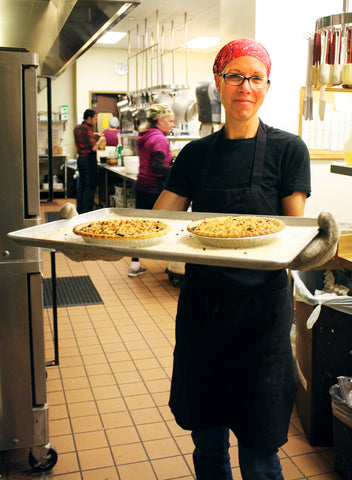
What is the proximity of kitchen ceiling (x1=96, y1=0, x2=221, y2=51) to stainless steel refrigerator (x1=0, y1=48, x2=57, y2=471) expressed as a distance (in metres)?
5.48

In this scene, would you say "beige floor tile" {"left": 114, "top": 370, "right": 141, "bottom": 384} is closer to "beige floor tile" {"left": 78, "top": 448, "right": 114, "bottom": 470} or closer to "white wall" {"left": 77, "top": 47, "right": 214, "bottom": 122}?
"beige floor tile" {"left": 78, "top": 448, "right": 114, "bottom": 470}

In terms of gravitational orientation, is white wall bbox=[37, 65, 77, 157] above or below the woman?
above

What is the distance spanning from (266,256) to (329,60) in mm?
2459

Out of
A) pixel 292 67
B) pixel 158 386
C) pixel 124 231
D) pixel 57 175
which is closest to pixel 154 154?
pixel 292 67

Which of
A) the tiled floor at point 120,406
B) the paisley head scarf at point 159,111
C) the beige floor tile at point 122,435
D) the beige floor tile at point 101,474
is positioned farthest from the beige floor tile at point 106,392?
the paisley head scarf at point 159,111

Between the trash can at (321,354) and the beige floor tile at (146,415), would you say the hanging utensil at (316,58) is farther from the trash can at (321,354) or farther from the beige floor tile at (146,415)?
the beige floor tile at (146,415)

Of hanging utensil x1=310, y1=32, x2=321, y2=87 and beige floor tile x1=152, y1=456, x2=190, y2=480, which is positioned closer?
beige floor tile x1=152, y1=456, x2=190, y2=480

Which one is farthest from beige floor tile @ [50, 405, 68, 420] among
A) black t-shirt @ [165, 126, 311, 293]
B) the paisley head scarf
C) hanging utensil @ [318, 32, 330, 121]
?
the paisley head scarf

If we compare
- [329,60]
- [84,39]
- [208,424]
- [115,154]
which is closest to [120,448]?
[208,424]

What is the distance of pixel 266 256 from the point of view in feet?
4.17

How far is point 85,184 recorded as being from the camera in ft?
28.0

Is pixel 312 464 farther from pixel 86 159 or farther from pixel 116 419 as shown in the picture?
pixel 86 159

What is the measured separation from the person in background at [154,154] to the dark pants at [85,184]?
3.10m

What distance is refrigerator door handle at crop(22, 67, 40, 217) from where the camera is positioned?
7.06 ft
